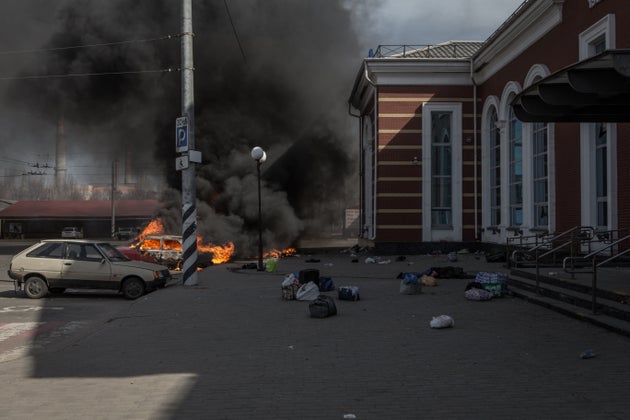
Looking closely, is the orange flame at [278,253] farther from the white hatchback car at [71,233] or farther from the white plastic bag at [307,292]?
the white hatchback car at [71,233]

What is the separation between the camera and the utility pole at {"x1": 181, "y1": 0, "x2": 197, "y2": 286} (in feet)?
→ 43.7

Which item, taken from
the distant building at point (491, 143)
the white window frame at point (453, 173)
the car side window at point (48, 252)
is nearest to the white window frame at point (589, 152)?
the distant building at point (491, 143)

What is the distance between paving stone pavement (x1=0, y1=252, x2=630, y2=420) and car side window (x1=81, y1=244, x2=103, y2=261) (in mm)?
3676

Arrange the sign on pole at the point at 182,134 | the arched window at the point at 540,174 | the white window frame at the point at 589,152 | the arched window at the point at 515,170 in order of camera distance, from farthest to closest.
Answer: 1. the arched window at the point at 515,170
2. the arched window at the point at 540,174
3. the white window frame at the point at 589,152
4. the sign on pole at the point at 182,134

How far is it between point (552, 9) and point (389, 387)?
14.7 m

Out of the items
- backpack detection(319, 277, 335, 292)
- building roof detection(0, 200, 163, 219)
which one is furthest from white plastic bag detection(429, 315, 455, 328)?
building roof detection(0, 200, 163, 219)

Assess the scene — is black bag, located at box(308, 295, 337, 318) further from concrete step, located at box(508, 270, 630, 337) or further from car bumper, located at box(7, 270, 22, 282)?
car bumper, located at box(7, 270, 22, 282)

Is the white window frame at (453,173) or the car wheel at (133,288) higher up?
the white window frame at (453,173)

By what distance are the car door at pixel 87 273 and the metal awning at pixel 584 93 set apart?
889 cm

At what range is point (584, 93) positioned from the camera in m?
6.78

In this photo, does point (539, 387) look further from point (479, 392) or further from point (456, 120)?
point (456, 120)

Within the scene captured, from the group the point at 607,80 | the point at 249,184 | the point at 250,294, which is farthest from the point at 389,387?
the point at 249,184

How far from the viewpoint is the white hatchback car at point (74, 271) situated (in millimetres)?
12250

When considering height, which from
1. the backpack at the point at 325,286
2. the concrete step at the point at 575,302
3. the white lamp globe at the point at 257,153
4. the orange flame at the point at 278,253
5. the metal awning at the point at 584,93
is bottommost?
the orange flame at the point at 278,253
